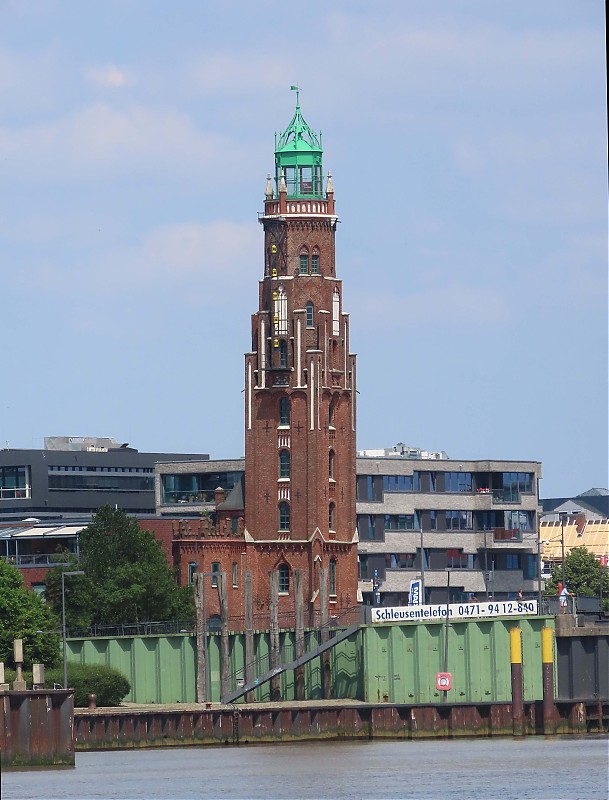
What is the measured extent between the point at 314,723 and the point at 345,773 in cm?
2418

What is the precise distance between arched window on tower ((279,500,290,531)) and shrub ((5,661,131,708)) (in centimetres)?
2887

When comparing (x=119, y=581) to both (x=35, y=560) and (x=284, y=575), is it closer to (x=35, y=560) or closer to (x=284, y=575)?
(x=35, y=560)

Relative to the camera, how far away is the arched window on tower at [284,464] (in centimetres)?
17800

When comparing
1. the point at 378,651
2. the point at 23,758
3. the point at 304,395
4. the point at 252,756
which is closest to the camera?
the point at 23,758

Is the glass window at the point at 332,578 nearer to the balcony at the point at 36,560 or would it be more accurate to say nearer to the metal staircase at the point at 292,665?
the balcony at the point at 36,560

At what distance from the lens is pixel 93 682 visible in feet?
479

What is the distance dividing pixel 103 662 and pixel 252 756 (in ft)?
119

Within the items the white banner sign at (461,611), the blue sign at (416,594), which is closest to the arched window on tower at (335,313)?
the blue sign at (416,594)

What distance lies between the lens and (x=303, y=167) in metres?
183

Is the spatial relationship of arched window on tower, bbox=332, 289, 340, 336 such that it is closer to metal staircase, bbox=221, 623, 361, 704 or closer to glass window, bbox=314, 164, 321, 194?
glass window, bbox=314, 164, 321, 194

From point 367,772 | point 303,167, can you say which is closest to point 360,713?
point 367,772

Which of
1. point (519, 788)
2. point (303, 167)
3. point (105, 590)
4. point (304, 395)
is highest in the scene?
point (303, 167)

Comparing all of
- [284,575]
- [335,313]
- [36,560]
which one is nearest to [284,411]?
[335,313]

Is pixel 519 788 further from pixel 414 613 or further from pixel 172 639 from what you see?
pixel 172 639
